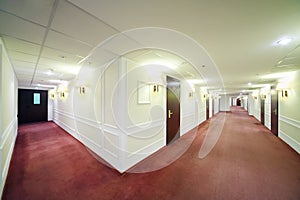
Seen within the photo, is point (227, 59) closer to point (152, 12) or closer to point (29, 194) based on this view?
point (152, 12)

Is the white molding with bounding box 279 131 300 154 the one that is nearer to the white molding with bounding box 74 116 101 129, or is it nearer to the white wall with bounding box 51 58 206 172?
the white wall with bounding box 51 58 206 172

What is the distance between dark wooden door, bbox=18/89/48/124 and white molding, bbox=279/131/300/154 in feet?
39.7

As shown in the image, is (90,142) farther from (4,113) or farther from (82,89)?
(4,113)

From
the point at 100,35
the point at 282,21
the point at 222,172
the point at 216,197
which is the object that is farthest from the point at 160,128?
the point at 282,21

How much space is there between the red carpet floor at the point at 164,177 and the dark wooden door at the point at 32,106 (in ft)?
19.3

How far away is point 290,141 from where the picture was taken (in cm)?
395

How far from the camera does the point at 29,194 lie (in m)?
1.92

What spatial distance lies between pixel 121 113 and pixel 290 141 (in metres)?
5.32

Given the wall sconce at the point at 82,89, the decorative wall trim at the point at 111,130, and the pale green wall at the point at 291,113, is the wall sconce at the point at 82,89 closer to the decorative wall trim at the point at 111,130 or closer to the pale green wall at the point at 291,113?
the decorative wall trim at the point at 111,130

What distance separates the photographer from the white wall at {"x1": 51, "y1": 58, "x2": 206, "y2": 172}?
8.55 ft

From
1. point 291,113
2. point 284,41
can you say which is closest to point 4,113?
point 284,41

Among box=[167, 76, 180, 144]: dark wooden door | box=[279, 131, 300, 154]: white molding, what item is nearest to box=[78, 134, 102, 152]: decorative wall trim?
box=[167, 76, 180, 144]: dark wooden door

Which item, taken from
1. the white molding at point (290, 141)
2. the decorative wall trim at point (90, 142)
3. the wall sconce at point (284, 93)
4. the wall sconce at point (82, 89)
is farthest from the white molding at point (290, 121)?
the wall sconce at point (82, 89)

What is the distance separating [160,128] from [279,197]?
2.57 metres
